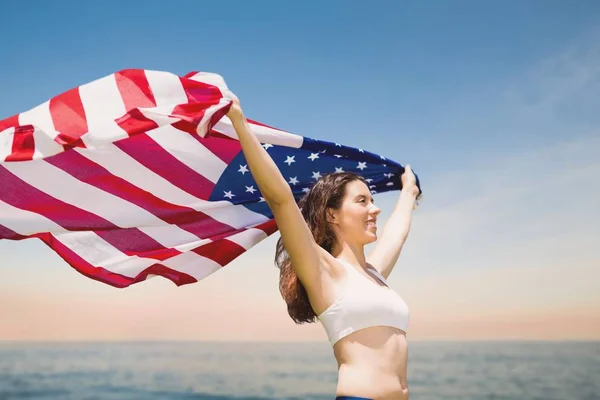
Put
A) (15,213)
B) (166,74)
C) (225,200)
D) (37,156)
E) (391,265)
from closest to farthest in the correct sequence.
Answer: (37,156)
(166,74)
(15,213)
(391,265)
(225,200)

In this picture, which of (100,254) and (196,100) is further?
(100,254)

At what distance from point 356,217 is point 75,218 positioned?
196 centimetres

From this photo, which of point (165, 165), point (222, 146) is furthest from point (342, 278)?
point (165, 165)

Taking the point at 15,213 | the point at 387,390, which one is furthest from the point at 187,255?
the point at 387,390

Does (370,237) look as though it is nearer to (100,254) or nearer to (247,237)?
(247,237)

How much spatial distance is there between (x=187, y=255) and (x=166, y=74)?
1405mm

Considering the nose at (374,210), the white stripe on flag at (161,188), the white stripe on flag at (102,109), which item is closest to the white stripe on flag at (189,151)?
the white stripe on flag at (161,188)

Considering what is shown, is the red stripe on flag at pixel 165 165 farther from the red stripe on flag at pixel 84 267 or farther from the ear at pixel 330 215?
the ear at pixel 330 215

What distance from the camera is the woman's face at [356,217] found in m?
3.60

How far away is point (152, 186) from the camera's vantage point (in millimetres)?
4316

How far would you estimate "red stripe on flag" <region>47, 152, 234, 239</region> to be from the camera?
4.08 metres

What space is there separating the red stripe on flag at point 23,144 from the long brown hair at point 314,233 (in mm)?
1578

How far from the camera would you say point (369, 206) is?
12.0 ft

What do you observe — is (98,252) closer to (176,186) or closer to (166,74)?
(176,186)
